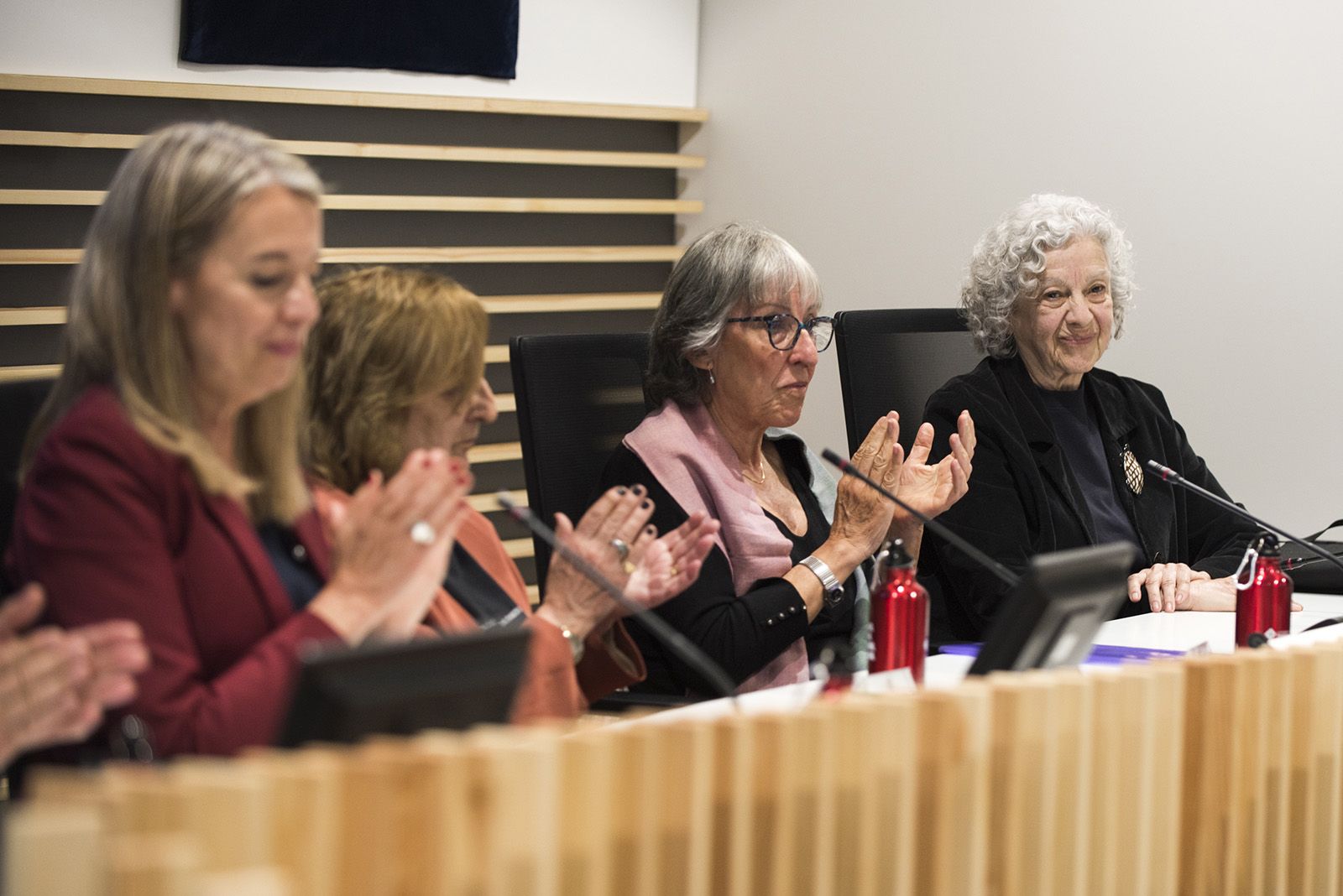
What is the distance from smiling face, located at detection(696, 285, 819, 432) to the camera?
2729 mm

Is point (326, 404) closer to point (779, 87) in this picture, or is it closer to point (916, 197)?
point (916, 197)

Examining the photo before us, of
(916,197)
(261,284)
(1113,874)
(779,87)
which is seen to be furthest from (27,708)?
(779,87)

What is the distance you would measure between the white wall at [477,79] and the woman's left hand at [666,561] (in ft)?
8.94

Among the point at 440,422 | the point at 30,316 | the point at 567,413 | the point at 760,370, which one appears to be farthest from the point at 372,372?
the point at 30,316

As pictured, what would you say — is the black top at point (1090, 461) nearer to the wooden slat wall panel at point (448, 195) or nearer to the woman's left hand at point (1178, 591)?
the woman's left hand at point (1178, 591)

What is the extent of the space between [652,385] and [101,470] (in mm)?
1416

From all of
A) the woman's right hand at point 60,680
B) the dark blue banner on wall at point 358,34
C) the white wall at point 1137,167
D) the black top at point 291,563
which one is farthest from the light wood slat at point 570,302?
the woman's right hand at point 60,680

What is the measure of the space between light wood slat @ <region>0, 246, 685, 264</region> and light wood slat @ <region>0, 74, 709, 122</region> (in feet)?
1.44

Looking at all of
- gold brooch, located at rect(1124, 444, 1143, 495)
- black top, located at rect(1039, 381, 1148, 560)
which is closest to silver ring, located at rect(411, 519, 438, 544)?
black top, located at rect(1039, 381, 1148, 560)

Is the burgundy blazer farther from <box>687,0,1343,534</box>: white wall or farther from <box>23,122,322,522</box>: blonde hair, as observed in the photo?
<box>687,0,1343,534</box>: white wall

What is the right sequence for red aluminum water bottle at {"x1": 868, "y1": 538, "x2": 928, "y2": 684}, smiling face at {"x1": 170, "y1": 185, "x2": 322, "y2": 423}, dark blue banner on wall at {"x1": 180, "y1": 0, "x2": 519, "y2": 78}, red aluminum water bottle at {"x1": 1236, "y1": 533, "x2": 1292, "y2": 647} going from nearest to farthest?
smiling face at {"x1": 170, "y1": 185, "x2": 322, "y2": 423}
red aluminum water bottle at {"x1": 868, "y1": 538, "x2": 928, "y2": 684}
red aluminum water bottle at {"x1": 1236, "y1": 533, "x2": 1292, "y2": 647}
dark blue banner on wall at {"x1": 180, "y1": 0, "x2": 519, "y2": 78}

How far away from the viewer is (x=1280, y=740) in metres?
1.61

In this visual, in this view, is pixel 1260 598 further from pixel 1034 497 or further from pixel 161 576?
pixel 161 576

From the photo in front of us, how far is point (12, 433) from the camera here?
76.4 inches
